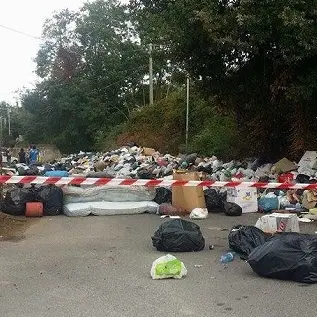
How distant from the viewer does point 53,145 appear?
147 feet

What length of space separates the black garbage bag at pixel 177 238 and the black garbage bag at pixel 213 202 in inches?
158

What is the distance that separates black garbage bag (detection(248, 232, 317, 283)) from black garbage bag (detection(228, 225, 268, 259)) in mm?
800

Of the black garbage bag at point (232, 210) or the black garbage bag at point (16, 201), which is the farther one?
the black garbage bag at point (232, 210)

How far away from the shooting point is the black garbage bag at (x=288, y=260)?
566 cm

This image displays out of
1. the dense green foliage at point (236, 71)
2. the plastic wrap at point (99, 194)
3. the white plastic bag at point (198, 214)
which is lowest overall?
the white plastic bag at point (198, 214)

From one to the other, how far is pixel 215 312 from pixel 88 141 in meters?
38.2

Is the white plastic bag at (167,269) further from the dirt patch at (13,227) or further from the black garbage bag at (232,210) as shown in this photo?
the black garbage bag at (232,210)

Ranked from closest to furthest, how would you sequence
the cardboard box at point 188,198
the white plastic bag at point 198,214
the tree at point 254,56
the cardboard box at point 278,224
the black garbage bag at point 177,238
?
1. the black garbage bag at point 177,238
2. the cardboard box at point 278,224
3. the white plastic bag at point 198,214
4. the cardboard box at point 188,198
5. the tree at point 254,56

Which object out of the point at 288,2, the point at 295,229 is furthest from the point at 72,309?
the point at 288,2

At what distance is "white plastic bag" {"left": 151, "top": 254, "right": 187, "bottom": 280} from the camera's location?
19.4ft

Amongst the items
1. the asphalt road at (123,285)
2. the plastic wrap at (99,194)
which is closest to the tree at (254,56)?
the plastic wrap at (99,194)

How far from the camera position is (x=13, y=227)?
31.1 ft

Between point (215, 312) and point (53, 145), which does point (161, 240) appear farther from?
point (53, 145)

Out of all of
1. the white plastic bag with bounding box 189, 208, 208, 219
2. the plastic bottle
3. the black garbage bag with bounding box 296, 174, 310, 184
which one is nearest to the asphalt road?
the plastic bottle
